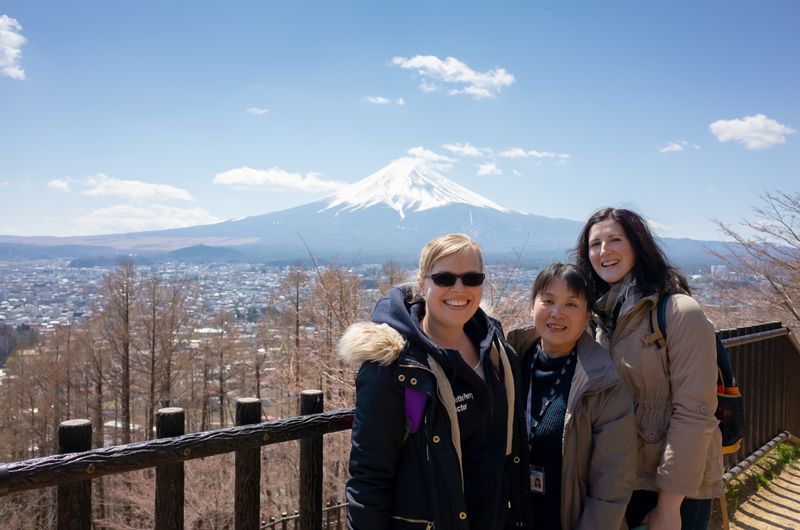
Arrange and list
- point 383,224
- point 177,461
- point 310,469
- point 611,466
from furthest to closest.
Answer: point 383,224 → point 310,469 → point 611,466 → point 177,461

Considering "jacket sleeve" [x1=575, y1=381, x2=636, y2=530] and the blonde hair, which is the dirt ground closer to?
"jacket sleeve" [x1=575, y1=381, x2=636, y2=530]

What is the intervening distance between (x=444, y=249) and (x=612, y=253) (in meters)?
0.91

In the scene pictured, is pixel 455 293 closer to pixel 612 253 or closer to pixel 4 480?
pixel 612 253

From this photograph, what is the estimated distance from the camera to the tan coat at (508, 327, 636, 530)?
6.85 feet

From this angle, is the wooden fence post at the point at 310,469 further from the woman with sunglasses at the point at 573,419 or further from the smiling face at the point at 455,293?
the woman with sunglasses at the point at 573,419

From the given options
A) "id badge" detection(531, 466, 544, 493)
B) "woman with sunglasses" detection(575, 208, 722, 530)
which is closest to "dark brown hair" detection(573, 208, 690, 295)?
"woman with sunglasses" detection(575, 208, 722, 530)

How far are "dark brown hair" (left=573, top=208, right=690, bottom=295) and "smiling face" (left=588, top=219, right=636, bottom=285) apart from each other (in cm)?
2

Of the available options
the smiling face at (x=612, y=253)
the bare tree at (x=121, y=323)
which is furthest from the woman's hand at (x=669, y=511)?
the bare tree at (x=121, y=323)

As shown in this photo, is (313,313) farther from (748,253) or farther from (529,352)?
(529,352)

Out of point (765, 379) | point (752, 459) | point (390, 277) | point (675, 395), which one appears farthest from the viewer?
point (390, 277)

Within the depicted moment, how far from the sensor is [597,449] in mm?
2127

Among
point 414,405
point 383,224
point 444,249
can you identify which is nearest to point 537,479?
point 414,405

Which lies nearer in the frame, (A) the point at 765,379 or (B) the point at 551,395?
(B) the point at 551,395

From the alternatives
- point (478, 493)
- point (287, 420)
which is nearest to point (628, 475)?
point (478, 493)
